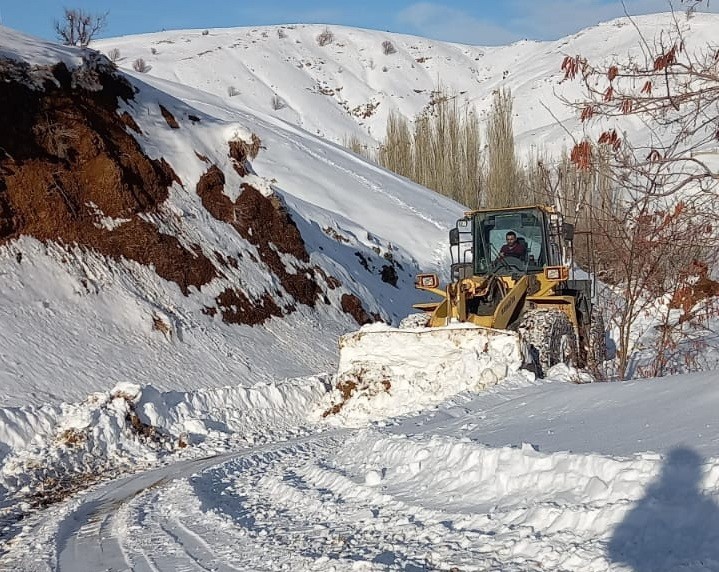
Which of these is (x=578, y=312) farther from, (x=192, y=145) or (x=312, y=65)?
(x=312, y=65)

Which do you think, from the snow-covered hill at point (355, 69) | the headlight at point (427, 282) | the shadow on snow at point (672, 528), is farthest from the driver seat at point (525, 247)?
the snow-covered hill at point (355, 69)

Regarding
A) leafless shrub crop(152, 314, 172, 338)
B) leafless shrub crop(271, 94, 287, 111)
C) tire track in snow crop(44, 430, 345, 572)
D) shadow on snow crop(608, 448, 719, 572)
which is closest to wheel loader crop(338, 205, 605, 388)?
tire track in snow crop(44, 430, 345, 572)

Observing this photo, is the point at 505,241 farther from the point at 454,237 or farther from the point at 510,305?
the point at 510,305

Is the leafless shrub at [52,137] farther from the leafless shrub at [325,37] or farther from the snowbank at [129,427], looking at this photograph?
the leafless shrub at [325,37]

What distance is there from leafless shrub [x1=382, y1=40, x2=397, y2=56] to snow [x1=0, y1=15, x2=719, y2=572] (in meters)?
75.3

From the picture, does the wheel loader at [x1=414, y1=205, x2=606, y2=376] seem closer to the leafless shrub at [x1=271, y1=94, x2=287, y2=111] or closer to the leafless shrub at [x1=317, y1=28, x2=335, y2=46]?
the leafless shrub at [x1=271, y1=94, x2=287, y2=111]

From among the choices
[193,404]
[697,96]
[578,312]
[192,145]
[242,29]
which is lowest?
[193,404]

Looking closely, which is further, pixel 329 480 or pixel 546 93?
pixel 546 93

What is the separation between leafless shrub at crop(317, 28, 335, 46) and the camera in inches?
3917

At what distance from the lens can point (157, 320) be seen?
17297 mm

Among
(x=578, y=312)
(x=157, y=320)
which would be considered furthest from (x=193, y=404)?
(x=578, y=312)

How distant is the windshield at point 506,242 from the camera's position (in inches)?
588

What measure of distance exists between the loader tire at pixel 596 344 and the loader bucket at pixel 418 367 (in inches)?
75.2

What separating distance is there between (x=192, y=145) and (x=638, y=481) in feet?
64.7
